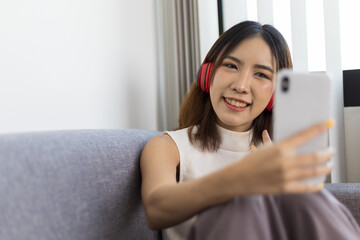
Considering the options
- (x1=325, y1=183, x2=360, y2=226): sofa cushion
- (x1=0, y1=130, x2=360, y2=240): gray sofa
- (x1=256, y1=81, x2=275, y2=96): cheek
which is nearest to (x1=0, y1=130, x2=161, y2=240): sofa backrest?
(x1=0, y1=130, x2=360, y2=240): gray sofa

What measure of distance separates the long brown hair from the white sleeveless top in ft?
0.07

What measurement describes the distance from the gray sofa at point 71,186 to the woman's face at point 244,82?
29 cm

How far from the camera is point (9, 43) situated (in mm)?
919

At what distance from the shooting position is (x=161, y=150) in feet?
3.49

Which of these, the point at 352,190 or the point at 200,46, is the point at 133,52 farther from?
the point at 352,190

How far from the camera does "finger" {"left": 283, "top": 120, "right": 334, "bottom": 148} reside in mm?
666

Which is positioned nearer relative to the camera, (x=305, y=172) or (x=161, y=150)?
(x=305, y=172)

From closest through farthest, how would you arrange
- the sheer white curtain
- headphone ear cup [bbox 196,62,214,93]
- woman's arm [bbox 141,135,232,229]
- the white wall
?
1. woman's arm [bbox 141,135,232,229]
2. the white wall
3. headphone ear cup [bbox 196,62,214,93]
4. the sheer white curtain

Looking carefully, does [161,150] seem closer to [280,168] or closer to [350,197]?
[280,168]

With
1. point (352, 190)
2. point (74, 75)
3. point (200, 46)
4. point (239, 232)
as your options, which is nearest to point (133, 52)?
point (200, 46)

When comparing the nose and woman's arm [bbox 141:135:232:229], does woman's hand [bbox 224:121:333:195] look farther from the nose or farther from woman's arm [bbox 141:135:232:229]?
the nose

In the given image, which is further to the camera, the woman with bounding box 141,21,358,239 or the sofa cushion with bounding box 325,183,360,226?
the sofa cushion with bounding box 325,183,360,226

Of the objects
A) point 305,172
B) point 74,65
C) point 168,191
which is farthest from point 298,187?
point 74,65

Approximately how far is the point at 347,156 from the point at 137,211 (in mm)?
1080
